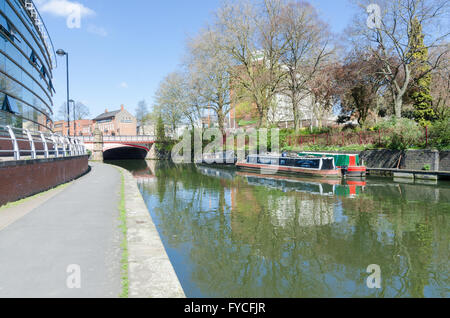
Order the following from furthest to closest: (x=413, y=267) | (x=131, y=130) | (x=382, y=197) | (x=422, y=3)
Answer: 1. (x=131, y=130)
2. (x=422, y=3)
3. (x=382, y=197)
4. (x=413, y=267)

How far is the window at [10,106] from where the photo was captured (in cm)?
1553

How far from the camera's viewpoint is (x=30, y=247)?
4949 mm

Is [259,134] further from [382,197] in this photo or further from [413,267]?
[413,267]

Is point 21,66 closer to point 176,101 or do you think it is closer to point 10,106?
point 10,106

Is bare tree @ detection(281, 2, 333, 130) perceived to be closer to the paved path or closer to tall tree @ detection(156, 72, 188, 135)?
tall tree @ detection(156, 72, 188, 135)

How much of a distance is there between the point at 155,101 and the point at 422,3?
119 feet

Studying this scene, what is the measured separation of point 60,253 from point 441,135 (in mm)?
22199

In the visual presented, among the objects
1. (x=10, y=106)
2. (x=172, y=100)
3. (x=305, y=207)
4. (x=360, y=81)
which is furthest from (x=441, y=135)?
(x=172, y=100)

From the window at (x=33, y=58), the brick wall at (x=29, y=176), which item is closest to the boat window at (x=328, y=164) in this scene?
the brick wall at (x=29, y=176)

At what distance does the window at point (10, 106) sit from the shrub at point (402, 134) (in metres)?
23.8
